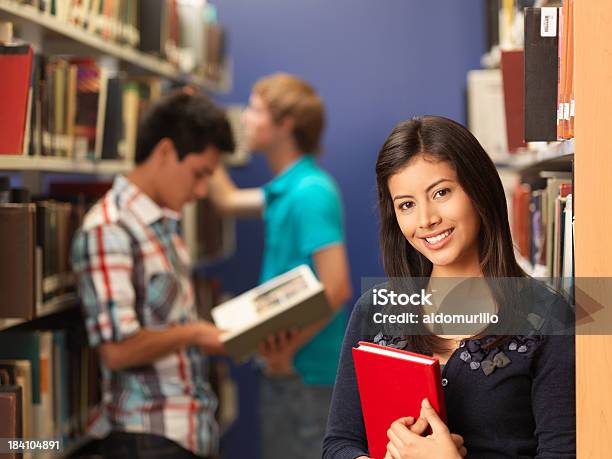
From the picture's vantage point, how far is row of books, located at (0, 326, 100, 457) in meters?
1.93

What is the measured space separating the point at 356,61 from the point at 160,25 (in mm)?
1491

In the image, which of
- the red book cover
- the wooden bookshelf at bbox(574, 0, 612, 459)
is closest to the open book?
the red book cover

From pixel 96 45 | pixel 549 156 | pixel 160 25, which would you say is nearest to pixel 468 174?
pixel 549 156

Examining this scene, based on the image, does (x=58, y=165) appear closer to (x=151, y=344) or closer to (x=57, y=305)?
(x=57, y=305)

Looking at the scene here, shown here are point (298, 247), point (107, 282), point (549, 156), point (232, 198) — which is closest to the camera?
point (549, 156)

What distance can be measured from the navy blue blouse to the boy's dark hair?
1.46 metres

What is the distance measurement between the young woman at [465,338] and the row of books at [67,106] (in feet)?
3.22

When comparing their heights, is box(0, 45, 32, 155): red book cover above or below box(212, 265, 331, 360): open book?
above

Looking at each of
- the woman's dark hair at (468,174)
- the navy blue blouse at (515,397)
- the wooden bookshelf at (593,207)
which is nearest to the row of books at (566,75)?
the wooden bookshelf at (593,207)

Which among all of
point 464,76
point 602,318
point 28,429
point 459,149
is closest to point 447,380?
point 602,318

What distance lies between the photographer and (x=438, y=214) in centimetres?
143

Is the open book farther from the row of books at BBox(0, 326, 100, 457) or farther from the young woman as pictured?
the young woman

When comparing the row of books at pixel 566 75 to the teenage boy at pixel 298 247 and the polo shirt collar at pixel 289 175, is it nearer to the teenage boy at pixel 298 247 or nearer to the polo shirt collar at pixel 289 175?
the teenage boy at pixel 298 247

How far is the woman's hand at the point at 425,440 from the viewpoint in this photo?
1.36 meters
